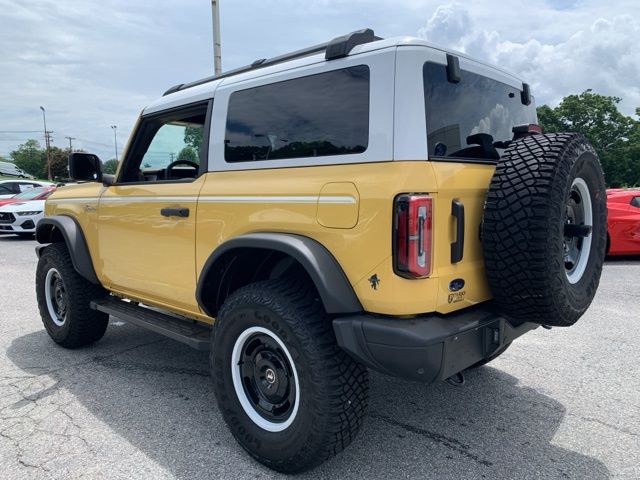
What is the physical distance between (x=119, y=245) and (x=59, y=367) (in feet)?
3.86

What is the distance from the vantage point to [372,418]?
10.2 feet

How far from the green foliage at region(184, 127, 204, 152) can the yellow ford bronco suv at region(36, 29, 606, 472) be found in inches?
10.3

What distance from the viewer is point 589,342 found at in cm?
457

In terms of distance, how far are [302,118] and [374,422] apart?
1.89 meters

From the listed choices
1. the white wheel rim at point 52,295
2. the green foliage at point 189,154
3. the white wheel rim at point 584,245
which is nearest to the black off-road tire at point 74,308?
the white wheel rim at point 52,295

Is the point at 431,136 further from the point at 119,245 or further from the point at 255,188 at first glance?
the point at 119,245

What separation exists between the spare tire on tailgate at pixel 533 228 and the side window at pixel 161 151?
7.37ft

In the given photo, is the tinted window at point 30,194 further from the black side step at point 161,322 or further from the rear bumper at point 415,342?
the rear bumper at point 415,342

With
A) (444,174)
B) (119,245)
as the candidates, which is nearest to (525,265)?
(444,174)

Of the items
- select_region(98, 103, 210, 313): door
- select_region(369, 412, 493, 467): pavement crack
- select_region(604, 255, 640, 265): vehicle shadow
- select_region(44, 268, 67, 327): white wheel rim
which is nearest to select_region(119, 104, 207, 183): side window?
select_region(98, 103, 210, 313): door

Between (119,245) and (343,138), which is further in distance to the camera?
(119,245)

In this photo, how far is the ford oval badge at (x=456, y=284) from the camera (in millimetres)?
2271

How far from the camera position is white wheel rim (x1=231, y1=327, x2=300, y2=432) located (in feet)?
7.98

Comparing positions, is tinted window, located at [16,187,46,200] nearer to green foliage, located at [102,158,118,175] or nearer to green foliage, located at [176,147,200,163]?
green foliage, located at [102,158,118,175]
